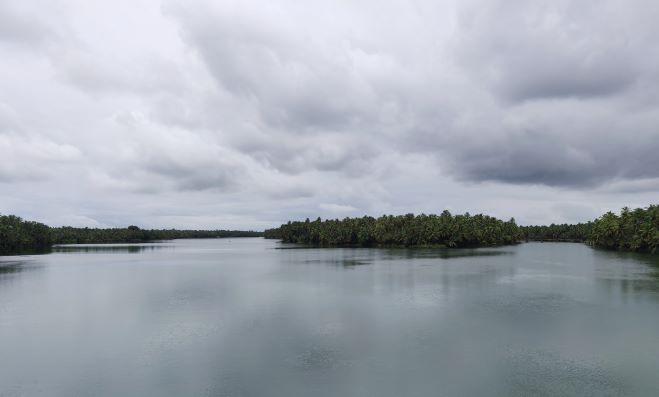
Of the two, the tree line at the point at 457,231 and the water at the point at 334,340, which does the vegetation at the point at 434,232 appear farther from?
the water at the point at 334,340

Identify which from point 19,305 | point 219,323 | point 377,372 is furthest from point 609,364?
point 19,305

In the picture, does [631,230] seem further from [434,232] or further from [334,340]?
[334,340]

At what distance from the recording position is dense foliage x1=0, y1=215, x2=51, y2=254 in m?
126

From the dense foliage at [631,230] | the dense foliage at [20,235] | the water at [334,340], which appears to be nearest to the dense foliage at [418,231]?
the dense foliage at [631,230]

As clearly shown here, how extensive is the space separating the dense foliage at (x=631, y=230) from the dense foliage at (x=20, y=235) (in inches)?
6527

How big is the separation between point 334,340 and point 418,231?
118 metres

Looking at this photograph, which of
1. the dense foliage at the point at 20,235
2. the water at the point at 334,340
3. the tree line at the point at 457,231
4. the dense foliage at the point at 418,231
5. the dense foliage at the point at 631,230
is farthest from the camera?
the dense foliage at the point at 418,231

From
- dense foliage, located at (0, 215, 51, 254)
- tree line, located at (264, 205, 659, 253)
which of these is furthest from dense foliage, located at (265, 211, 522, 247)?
dense foliage, located at (0, 215, 51, 254)

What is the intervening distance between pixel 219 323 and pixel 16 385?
503 inches

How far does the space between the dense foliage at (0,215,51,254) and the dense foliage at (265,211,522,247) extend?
335 feet

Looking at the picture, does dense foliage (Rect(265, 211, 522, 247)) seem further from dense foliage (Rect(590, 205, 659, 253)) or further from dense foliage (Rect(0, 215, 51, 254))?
dense foliage (Rect(0, 215, 51, 254))

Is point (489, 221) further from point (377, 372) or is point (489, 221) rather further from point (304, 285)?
point (377, 372)

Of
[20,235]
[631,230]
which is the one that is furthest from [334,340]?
[20,235]

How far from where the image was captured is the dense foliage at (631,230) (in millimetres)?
98000
